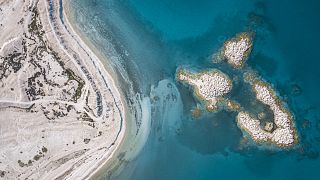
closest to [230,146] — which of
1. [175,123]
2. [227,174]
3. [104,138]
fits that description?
[227,174]

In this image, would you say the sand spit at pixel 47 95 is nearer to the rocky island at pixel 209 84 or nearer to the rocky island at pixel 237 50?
the rocky island at pixel 209 84

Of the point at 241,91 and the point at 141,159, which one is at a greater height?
the point at 241,91

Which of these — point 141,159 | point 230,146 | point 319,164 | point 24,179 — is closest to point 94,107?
point 141,159

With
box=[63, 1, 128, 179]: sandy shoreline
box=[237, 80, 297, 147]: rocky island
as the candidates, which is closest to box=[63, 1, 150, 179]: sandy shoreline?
box=[63, 1, 128, 179]: sandy shoreline

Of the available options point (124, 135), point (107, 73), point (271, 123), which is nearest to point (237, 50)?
point (271, 123)

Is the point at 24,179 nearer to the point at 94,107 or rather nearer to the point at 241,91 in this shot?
the point at 94,107

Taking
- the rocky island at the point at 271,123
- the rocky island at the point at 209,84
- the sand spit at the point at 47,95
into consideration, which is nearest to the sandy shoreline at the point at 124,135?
the sand spit at the point at 47,95

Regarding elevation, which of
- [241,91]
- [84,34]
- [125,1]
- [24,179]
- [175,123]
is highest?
[125,1]

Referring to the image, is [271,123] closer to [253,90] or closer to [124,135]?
[253,90]
